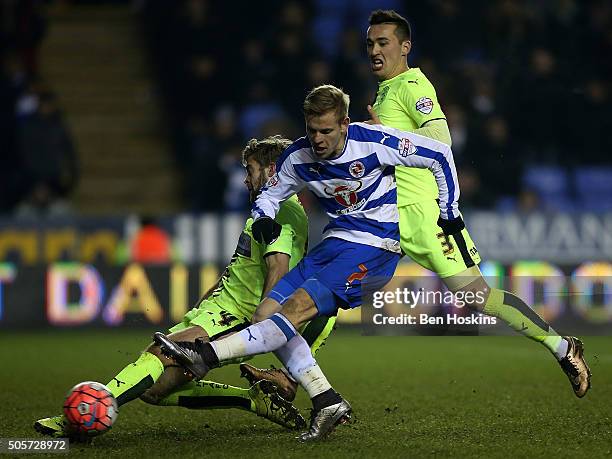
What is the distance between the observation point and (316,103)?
5.71 meters

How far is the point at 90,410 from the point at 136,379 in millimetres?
289

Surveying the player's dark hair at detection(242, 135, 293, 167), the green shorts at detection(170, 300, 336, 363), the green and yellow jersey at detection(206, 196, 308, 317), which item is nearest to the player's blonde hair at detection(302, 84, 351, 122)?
the player's dark hair at detection(242, 135, 293, 167)

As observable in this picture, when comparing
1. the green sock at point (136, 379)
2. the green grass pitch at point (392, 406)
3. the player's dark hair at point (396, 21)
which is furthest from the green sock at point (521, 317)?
the green sock at point (136, 379)

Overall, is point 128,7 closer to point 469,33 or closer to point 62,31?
point 62,31

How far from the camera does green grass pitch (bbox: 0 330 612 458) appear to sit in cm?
549

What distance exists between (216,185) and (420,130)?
708cm

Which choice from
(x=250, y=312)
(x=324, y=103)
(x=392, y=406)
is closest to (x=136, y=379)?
(x=250, y=312)

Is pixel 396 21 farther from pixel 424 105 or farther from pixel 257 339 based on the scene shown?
pixel 257 339

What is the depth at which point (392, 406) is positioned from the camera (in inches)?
274

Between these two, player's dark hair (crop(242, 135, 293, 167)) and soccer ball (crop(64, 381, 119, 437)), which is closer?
soccer ball (crop(64, 381, 119, 437))

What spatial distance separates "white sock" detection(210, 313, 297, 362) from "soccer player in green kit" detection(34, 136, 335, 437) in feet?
0.48

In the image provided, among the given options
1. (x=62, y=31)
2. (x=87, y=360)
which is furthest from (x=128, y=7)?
(x=87, y=360)

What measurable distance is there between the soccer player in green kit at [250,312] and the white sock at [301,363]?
0.21m

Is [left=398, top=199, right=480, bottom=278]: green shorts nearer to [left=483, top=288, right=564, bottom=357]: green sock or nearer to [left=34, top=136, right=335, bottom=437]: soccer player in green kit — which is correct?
[left=483, top=288, right=564, bottom=357]: green sock
